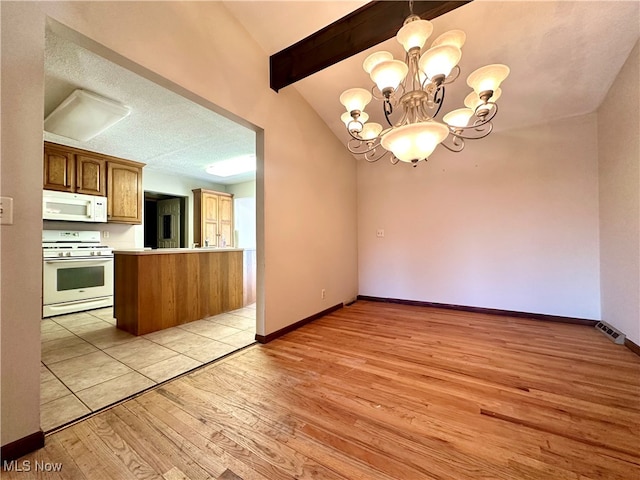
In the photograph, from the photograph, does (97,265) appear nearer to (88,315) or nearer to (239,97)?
(88,315)

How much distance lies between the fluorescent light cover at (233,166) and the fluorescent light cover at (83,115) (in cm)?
190

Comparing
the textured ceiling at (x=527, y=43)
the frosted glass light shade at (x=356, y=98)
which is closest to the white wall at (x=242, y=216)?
the textured ceiling at (x=527, y=43)

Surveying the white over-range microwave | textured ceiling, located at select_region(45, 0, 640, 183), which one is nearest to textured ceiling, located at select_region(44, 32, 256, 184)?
textured ceiling, located at select_region(45, 0, 640, 183)

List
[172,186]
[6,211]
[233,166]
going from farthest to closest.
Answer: [172,186] < [233,166] < [6,211]

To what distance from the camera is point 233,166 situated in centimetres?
490

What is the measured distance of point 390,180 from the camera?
13.6ft

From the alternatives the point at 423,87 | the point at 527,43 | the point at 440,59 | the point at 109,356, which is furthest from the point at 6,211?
the point at 527,43

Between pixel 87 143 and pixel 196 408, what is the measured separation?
406cm

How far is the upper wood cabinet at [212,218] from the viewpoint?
555 cm

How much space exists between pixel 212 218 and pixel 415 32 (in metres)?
5.25

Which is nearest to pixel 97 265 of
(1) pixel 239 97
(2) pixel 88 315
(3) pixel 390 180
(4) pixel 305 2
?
(2) pixel 88 315

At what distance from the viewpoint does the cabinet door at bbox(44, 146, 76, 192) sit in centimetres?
337

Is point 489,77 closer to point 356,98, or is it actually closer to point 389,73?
point 389,73

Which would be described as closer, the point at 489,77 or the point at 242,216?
the point at 489,77
